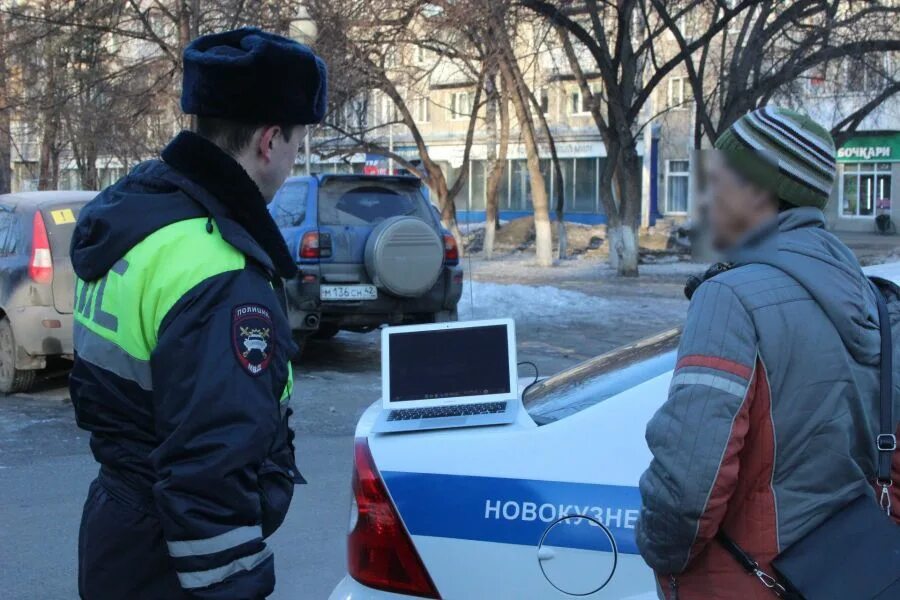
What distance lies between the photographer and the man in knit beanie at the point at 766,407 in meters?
1.88

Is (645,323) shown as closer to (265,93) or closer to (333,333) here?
(333,333)

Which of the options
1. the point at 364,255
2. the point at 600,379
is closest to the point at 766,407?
the point at 600,379

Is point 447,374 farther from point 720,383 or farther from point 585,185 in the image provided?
point 585,185

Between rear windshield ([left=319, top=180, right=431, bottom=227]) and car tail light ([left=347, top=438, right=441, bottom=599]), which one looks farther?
rear windshield ([left=319, top=180, right=431, bottom=227])

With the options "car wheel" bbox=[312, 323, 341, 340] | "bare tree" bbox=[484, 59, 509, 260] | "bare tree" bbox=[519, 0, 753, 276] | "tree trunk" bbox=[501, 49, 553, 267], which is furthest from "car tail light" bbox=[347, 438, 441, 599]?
"bare tree" bbox=[484, 59, 509, 260]

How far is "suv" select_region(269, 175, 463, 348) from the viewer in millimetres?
10219

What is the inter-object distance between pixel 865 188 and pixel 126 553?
42.0 meters

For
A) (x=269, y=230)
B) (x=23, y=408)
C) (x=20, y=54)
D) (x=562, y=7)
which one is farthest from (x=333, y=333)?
(x=20, y=54)

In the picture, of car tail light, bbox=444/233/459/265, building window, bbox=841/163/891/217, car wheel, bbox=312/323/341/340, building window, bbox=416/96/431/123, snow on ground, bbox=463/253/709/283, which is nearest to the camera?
car tail light, bbox=444/233/459/265

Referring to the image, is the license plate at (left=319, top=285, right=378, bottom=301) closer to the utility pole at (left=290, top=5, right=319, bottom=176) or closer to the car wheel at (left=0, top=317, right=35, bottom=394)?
the car wheel at (left=0, top=317, right=35, bottom=394)

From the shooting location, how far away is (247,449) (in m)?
1.78

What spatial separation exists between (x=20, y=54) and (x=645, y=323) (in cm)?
1425

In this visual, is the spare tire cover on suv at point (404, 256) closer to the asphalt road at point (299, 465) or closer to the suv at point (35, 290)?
the asphalt road at point (299, 465)

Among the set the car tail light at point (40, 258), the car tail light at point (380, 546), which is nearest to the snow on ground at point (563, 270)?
the car tail light at point (40, 258)
